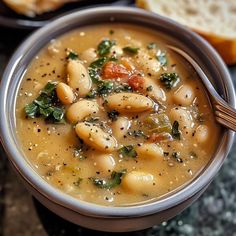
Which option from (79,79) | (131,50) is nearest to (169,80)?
(131,50)

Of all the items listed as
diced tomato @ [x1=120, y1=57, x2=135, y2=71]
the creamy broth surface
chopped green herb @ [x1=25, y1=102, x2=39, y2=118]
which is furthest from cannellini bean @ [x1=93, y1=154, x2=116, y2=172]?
diced tomato @ [x1=120, y1=57, x2=135, y2=71]

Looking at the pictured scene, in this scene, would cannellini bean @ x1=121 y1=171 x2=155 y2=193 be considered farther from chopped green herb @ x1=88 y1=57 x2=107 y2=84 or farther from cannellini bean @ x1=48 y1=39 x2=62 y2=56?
cannellini bean @ x1=48 y1=39 x2=62 y2=56

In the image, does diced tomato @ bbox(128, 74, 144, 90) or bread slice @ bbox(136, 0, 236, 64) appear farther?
Result: bread slice @ bbox(136, 0, 236, 64)

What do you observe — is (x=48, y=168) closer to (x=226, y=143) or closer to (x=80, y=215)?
(x=80, y=215)

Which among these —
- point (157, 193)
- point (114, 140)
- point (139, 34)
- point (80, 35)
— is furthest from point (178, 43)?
point (157, 193)

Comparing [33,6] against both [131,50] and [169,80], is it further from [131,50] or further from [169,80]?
[169,80]

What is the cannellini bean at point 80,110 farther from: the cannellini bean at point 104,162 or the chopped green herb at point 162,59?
the chopped green herb at point 162,59
